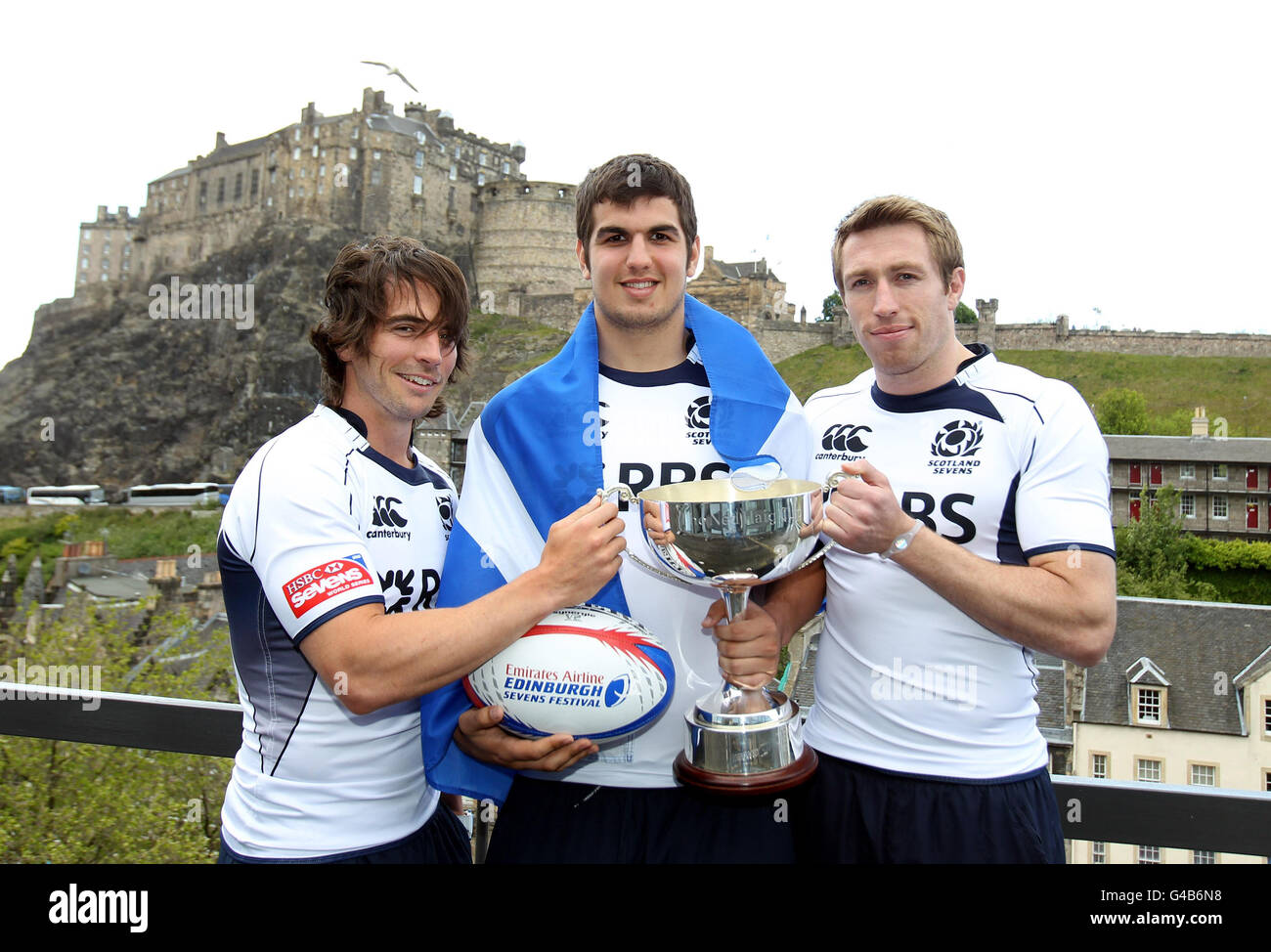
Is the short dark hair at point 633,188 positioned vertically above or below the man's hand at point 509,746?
above

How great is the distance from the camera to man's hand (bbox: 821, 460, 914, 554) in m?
2.34

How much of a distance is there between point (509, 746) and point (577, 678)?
31 centimetres

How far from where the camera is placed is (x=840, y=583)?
9.39 feet

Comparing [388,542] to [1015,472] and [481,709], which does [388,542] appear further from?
[1015,472]

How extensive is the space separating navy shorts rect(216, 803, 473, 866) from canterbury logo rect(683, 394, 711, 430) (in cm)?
158

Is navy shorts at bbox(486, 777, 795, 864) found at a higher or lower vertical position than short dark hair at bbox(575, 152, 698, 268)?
lower

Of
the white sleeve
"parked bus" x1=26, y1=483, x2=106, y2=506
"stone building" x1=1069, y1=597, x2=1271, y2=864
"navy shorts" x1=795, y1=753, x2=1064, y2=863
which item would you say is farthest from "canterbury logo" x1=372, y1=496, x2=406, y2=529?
"parked bus" x1=26, y1=483, x2=106, y2=506

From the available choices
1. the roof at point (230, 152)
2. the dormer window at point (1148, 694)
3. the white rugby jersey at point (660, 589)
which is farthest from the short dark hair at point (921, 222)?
the roof at point (230, 152)

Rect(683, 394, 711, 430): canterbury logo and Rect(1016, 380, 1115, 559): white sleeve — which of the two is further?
Rect(683, 394, 711, 430): canterbury logo

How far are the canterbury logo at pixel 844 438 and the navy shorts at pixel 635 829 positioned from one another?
1.18 meters

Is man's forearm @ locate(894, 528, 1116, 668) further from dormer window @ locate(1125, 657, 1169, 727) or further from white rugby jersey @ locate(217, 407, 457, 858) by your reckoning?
dormer window @ locate(1125, 657, 1169, 727)

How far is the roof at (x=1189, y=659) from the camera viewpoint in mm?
15570

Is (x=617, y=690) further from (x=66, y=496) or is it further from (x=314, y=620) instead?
(x=66, y=496)

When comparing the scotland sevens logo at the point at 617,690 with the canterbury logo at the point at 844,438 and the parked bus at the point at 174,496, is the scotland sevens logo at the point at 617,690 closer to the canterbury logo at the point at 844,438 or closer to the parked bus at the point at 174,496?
the canterbury logo at the point at 844,438
